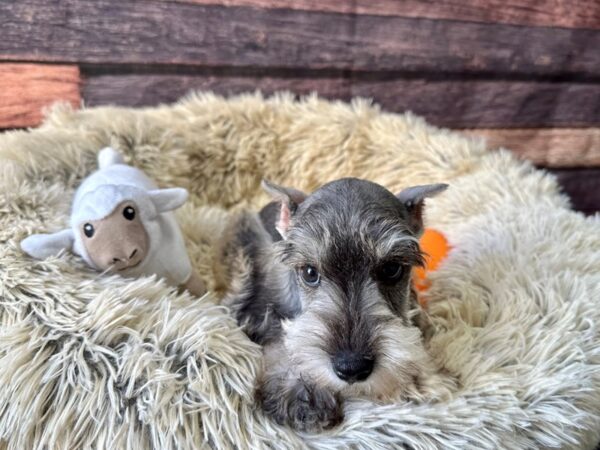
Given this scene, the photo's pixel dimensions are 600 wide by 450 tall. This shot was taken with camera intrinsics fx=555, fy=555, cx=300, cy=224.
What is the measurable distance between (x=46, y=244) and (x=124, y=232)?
22 cm

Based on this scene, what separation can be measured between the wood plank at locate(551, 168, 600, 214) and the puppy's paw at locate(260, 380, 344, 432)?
2.28 m

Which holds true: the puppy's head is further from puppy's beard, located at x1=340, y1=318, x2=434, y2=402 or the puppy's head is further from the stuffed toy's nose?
the stuffed toy's nose

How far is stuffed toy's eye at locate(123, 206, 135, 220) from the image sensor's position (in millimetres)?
1731

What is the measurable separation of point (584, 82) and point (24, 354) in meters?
2.90

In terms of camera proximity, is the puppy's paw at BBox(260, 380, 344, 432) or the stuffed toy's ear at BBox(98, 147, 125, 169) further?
the stuffed toy's ear at BBox(98, 147, 125, 169)

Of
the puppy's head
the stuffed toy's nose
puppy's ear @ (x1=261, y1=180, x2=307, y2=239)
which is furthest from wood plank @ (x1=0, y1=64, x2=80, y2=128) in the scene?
the puppy's head

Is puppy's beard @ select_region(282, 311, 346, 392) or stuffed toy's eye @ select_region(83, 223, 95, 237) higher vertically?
stuffed toy's eye @ select_region(83, 223, 95, 237)

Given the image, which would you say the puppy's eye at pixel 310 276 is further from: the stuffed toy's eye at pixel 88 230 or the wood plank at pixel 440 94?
the wood plank at pixel 440 94

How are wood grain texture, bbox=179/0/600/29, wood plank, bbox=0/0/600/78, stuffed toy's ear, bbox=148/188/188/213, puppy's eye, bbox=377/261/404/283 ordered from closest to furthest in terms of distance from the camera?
puppy's eye, bbox=377/261/404/283 < stuffed toy's ear, bbox=148/188/188/213 < wood plank, bbox=0/0/600/78 < wood grain texture, bbox=179/0/600/29

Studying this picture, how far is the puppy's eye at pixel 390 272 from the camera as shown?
1.49 metres

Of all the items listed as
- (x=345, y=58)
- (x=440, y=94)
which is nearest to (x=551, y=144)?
(x=440, y=94)

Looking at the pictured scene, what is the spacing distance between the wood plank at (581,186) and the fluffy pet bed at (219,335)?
2.75 feet

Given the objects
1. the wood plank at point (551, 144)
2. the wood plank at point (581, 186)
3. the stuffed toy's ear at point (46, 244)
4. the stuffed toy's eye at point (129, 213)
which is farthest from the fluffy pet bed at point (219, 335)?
the wood plank at point (581, 186)

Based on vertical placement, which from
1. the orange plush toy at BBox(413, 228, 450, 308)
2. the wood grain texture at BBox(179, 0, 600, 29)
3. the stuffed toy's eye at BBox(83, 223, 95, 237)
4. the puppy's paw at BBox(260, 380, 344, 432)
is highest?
the wood grain texture at BBox(179, 0, 600, 29)
